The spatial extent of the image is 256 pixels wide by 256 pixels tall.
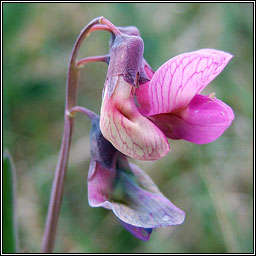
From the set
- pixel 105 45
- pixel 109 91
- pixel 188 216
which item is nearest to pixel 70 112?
pixel 109 91

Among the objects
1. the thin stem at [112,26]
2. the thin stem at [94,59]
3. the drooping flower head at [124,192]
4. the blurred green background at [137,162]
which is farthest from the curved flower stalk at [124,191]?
the blurred green background at [137,162]

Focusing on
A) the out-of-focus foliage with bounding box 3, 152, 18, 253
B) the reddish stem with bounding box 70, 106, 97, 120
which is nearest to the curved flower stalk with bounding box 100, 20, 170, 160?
the reddish stem with bounding box 70, 106, 97, 120

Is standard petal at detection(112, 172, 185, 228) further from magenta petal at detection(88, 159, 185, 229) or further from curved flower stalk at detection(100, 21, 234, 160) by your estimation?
curved flower stalk at detection(100, 21, 234, 160)

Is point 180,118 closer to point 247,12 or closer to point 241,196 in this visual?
point 241,196

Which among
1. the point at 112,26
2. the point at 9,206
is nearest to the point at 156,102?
the point at 112,26

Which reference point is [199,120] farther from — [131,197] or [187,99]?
[131,197]
